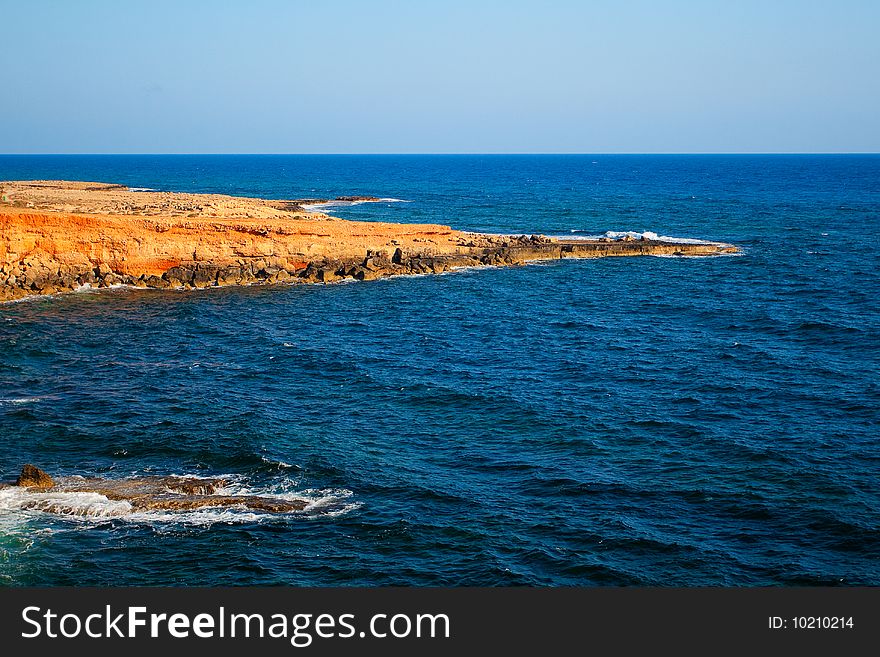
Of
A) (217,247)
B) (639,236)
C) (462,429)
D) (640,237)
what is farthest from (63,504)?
(639,236)

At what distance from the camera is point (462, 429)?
3606 centimetres

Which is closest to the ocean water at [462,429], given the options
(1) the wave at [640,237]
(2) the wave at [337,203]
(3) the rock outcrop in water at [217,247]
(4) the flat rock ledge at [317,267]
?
(4) the flat rock ledge at [317,267]

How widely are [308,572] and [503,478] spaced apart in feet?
30.1

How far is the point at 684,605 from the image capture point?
59.3 ft

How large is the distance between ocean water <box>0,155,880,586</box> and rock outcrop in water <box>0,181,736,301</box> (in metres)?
4.03

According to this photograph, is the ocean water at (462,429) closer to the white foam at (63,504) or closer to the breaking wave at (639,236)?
the white foam at (63,504)

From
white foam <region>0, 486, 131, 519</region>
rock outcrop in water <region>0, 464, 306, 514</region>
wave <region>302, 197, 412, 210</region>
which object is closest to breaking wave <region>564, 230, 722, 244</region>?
wave <region>302, 197, 412, 210</region>

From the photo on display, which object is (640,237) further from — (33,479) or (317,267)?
(33,479)

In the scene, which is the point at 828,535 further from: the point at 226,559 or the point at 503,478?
the point at 226,559

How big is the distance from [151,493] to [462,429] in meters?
13.1

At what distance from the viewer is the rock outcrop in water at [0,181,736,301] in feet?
211

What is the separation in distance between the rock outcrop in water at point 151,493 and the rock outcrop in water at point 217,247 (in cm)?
3614

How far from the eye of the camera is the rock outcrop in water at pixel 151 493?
28359 mm

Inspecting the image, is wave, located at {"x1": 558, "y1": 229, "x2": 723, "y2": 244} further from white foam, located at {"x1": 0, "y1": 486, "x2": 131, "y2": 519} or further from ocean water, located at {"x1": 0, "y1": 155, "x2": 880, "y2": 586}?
white foam, located at {"x1": 0, "y1": 486, "x2": 131, "y2": 519}
